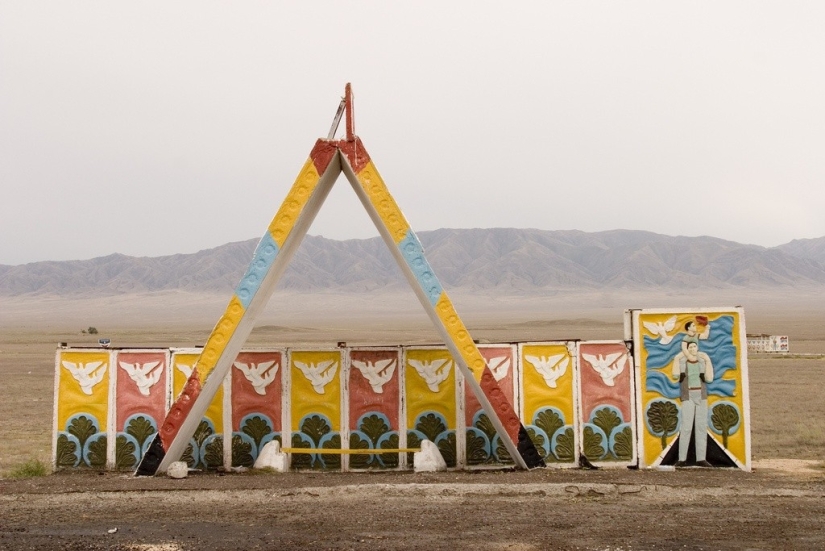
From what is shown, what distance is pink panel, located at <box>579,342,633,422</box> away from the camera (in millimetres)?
11242

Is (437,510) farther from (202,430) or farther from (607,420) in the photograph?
(202,430)

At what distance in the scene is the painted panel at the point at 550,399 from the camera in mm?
11312

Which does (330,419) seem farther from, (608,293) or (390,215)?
(608,293)

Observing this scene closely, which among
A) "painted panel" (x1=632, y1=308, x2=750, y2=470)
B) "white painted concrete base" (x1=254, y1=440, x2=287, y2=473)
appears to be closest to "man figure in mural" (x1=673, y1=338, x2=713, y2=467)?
"painted panel" (x1=632, y1=308, x2=750, y2=470)

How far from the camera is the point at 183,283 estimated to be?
591 ft

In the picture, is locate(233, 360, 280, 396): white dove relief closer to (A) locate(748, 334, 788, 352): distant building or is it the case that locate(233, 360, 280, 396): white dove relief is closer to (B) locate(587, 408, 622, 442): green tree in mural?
(B) locate(587, 408, 622, 442): green tree in mural

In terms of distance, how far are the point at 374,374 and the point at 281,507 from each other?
341 cm

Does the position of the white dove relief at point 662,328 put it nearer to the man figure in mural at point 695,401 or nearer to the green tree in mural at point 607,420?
the man figure in mural at point 695,401

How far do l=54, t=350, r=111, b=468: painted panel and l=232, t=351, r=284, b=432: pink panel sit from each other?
1.96 m

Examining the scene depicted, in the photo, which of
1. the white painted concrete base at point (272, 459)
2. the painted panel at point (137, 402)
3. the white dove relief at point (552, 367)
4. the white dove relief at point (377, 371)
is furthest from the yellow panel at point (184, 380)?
the white dove relief at point (552, 367)

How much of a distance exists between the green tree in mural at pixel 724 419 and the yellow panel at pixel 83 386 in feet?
29.4

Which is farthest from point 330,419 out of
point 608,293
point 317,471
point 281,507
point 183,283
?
point 183,283

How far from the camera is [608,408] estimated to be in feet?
36.9

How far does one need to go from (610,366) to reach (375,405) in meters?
3.51
